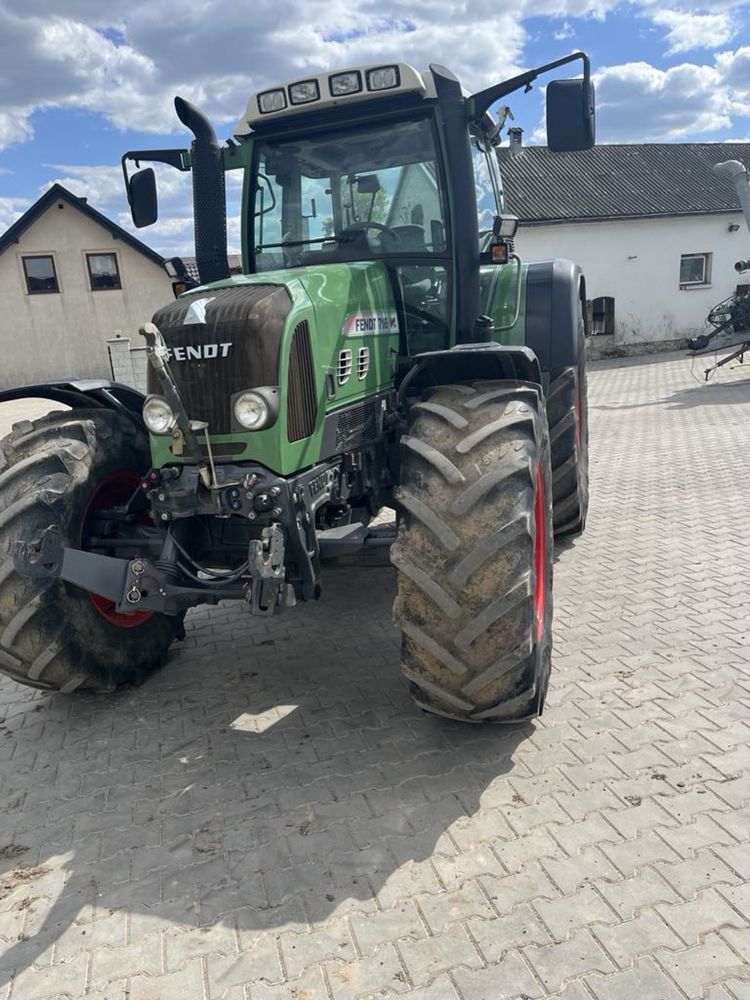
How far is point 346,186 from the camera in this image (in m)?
4.07

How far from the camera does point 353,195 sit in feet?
13.3

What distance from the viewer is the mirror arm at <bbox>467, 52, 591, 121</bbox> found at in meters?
3.41

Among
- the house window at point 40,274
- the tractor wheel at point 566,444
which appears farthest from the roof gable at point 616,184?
the tractor wheel at point 566,444

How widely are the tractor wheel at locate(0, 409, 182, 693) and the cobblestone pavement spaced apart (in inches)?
11.4

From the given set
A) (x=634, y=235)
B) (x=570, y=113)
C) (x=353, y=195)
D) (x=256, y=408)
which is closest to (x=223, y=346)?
(x=256, y=408)

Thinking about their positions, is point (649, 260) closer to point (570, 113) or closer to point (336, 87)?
point (570, 113)

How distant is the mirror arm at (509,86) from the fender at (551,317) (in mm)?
1319

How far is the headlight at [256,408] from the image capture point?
2906mm

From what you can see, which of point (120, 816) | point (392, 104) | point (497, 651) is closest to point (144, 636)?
point (120, 816)

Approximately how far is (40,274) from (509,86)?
81.2 ft

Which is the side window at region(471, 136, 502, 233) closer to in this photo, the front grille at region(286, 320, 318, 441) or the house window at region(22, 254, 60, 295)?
the front grille at region(286, 320, 318, 441)

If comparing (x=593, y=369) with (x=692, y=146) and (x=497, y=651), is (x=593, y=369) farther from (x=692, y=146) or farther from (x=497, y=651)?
(x=497, y=651)

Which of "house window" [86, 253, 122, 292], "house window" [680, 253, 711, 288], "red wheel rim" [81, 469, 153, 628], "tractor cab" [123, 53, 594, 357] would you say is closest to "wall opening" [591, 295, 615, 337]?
"house window" [680, 253, 711, 288]

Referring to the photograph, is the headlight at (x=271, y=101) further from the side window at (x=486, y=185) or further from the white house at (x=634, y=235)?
the white house at (x=634, y=235)
